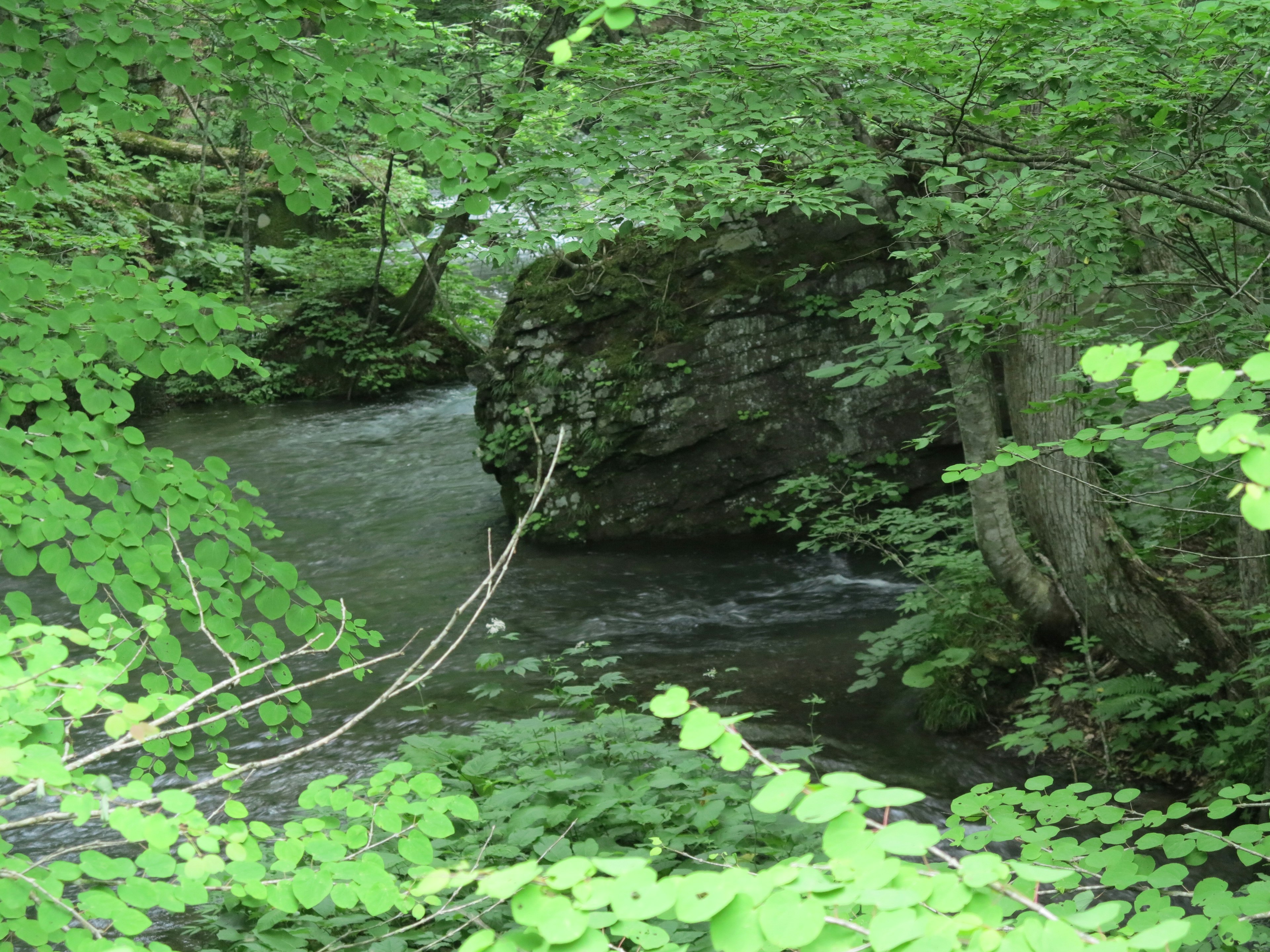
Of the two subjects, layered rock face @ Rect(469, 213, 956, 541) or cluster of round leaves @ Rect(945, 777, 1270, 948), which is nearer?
cluster of round leaves @ Rect(945, 777, 1270, 948)

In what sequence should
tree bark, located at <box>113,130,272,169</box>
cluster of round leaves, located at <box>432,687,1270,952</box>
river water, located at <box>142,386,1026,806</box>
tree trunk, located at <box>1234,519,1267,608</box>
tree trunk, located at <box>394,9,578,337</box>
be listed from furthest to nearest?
tree bark, located at <box>113,130,272,169</box> < river water, located at <box>142,386,1026,806</box> < tree trunk, located at <box>1234,519,1267,608</box> < tree trunk, located at <box>394,9,578,337</box> < cluster of round leaves, located at <box>432,687,1270,952</box>

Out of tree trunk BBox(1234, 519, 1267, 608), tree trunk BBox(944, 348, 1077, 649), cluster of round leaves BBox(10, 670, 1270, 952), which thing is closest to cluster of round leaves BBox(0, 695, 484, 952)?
cluster of round leaves BBox(10, 670, 1270, 952)

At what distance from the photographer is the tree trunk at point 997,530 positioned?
5711mm

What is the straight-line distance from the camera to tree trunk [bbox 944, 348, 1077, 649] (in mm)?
5711

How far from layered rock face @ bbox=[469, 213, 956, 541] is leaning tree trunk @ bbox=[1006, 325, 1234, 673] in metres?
3.33

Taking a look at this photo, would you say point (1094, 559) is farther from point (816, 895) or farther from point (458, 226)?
point (458, 226)

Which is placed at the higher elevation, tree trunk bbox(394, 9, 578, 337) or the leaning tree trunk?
tree trunk bbox(394, 9, 578, 337)

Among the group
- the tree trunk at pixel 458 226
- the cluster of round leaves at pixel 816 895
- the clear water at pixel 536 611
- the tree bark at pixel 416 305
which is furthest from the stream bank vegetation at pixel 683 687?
the tree bark at pixel 416 305

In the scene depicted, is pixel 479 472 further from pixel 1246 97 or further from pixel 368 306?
pixel 1246 97

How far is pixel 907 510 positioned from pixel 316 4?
566 centimetres

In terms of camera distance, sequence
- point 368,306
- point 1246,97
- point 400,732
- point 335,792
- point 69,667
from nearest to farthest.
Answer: point 69,667 → point 335,792 → point 1246,97 → point 400,732 → point 368,306

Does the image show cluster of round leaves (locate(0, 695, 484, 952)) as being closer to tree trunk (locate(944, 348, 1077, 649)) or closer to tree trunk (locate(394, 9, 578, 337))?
tree trunk (locate(394, 9, 578, 337))

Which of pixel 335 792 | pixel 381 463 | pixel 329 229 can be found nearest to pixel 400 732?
Result: pixel 335 792

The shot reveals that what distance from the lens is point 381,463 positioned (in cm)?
1250
